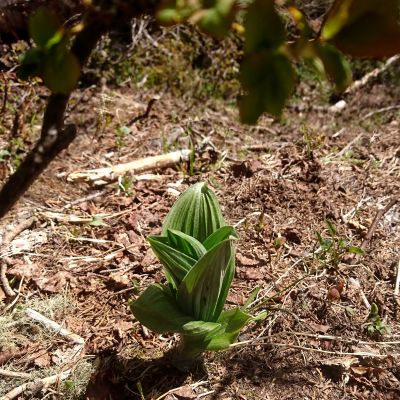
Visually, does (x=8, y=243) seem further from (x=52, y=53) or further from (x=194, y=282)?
(x=52, y=53)

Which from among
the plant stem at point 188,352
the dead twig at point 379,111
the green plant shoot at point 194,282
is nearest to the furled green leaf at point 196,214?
the green plant shoot at point 194,282

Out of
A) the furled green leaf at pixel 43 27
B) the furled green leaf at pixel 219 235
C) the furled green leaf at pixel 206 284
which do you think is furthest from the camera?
the furled green leaf at pixel 219 235

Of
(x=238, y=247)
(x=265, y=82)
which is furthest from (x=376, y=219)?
(x=265, y=82)

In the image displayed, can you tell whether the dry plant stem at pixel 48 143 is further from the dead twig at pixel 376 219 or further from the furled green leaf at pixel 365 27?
the dead twig at pixel 376 219

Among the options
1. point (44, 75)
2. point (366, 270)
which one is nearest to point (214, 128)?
point (366, 270)

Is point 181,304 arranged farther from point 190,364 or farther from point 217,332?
point 190,364
